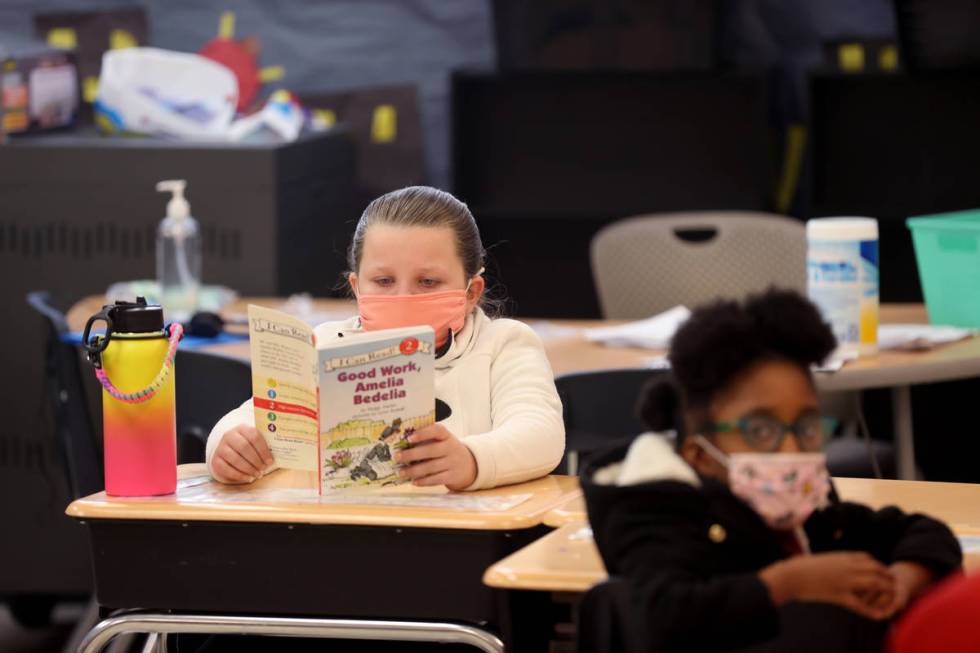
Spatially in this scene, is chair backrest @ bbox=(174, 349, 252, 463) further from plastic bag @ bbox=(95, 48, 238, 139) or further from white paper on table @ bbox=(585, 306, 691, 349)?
plastic bag @ bbox=(95, 48, 238, 139)

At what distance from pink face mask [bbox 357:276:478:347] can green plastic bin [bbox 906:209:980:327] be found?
1.32 m

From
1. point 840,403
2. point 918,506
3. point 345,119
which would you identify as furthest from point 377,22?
point 918,506

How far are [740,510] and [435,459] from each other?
54 cm

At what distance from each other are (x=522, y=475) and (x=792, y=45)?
3045 millimetres

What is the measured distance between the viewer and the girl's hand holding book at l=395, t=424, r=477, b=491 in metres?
1.96

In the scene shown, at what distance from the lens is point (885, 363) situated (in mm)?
2799

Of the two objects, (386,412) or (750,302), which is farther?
(386,412)

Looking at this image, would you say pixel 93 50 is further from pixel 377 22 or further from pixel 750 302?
pixel 750 302

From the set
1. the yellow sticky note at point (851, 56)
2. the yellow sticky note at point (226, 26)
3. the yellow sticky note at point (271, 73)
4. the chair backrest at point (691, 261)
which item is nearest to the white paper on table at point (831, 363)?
the chair backrest at point (691, 261)

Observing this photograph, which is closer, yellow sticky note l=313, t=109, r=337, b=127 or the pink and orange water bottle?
the pink and orange water bottle

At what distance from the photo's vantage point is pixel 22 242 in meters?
3.91

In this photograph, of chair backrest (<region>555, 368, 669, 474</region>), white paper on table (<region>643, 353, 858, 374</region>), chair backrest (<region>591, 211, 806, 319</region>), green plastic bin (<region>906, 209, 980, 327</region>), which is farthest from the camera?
chair backrest (<region>591, 211, 806, 319</region>)

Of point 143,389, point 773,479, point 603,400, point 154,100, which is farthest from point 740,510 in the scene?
point 154,100

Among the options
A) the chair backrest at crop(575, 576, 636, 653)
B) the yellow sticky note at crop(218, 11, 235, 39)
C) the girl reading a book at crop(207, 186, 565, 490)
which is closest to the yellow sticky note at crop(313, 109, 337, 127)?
the yellow sticky note at crop(218, 11, 235, 39)
